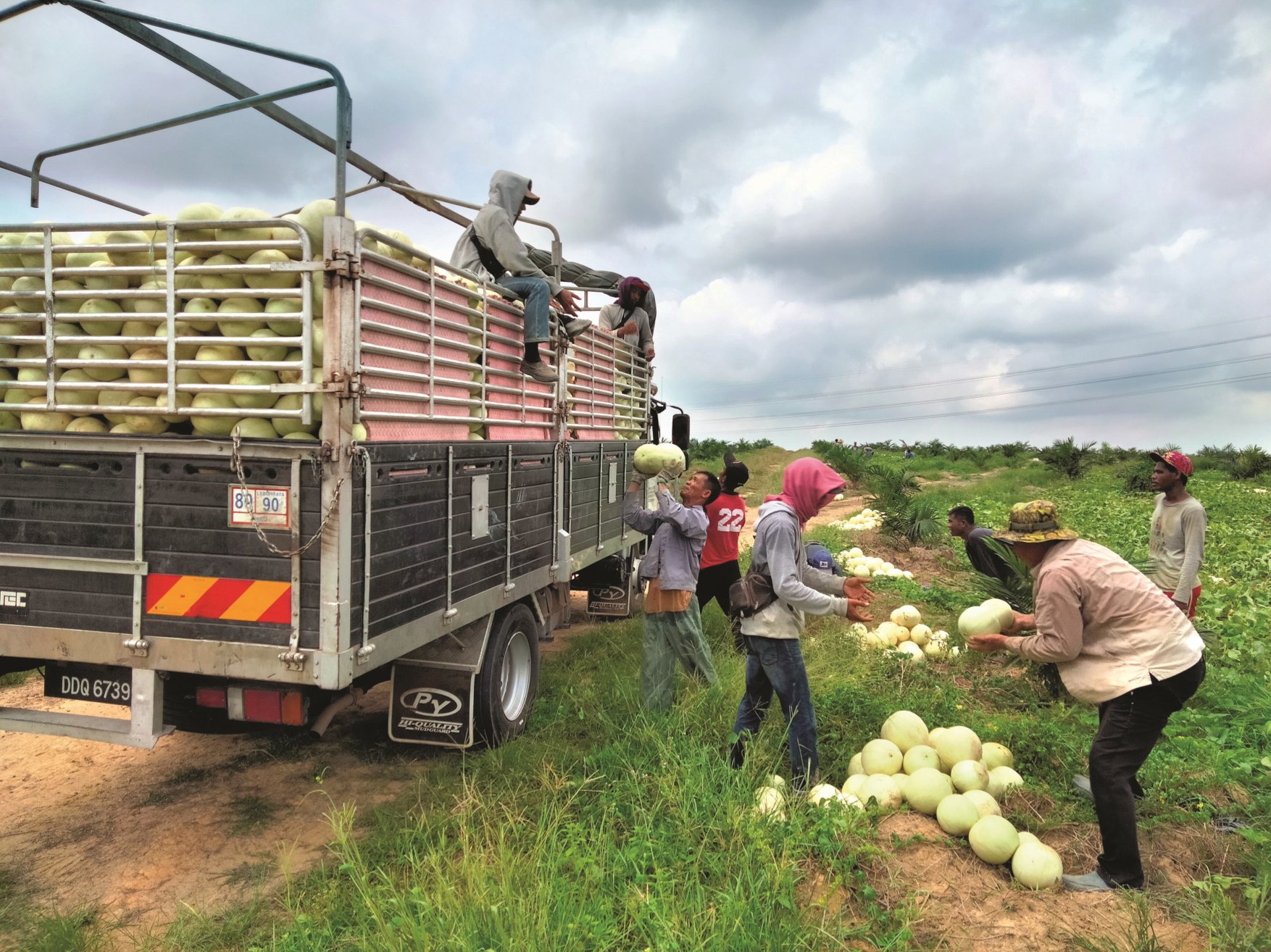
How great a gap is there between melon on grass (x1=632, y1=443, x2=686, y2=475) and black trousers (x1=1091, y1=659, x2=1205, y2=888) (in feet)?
9.49

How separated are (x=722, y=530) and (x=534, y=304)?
282cm

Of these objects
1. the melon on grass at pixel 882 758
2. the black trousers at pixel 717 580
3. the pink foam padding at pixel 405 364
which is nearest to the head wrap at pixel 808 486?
the melon on grass at pixel 882 758

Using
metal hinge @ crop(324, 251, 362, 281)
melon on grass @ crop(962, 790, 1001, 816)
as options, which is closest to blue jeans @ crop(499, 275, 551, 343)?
metal hinge @ crop(324, 251, 362, 281)

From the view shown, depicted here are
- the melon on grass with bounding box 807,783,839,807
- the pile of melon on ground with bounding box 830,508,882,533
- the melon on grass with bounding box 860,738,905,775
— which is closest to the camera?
the melon on grass with bounding box 807,783,839,807

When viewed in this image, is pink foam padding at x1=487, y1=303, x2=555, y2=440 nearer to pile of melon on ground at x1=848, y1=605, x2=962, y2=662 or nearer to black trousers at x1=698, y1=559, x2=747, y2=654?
black trousers at x1=698, y1=559, x2=747, y2=654

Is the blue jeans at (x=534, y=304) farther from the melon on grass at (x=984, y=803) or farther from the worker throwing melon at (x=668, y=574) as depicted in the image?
the melon on grass at (x=984, y=803)

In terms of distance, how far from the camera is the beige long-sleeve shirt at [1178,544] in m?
5.95

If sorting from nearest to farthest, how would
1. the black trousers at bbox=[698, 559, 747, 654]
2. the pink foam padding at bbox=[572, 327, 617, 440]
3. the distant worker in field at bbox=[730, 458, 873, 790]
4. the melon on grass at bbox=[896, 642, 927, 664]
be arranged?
the distant worker in field at bbox=[730, 458, 873, 790]
the melon on grass at bbox=[896, 642, 927, 664]
the pink foam padding at bbox=[572, 327, 617, 440]
the black trousers at bbox=[698, 559, 747, 654]

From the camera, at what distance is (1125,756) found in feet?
11.6

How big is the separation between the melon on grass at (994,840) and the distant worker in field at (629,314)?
19.4 ft

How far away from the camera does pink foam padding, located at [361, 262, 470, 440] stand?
11.6 feet

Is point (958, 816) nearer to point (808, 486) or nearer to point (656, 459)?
point (808, 486)

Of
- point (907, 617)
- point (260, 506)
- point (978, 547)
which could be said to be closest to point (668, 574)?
point (260, 506)

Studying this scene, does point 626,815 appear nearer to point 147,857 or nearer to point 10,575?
point 147,857
